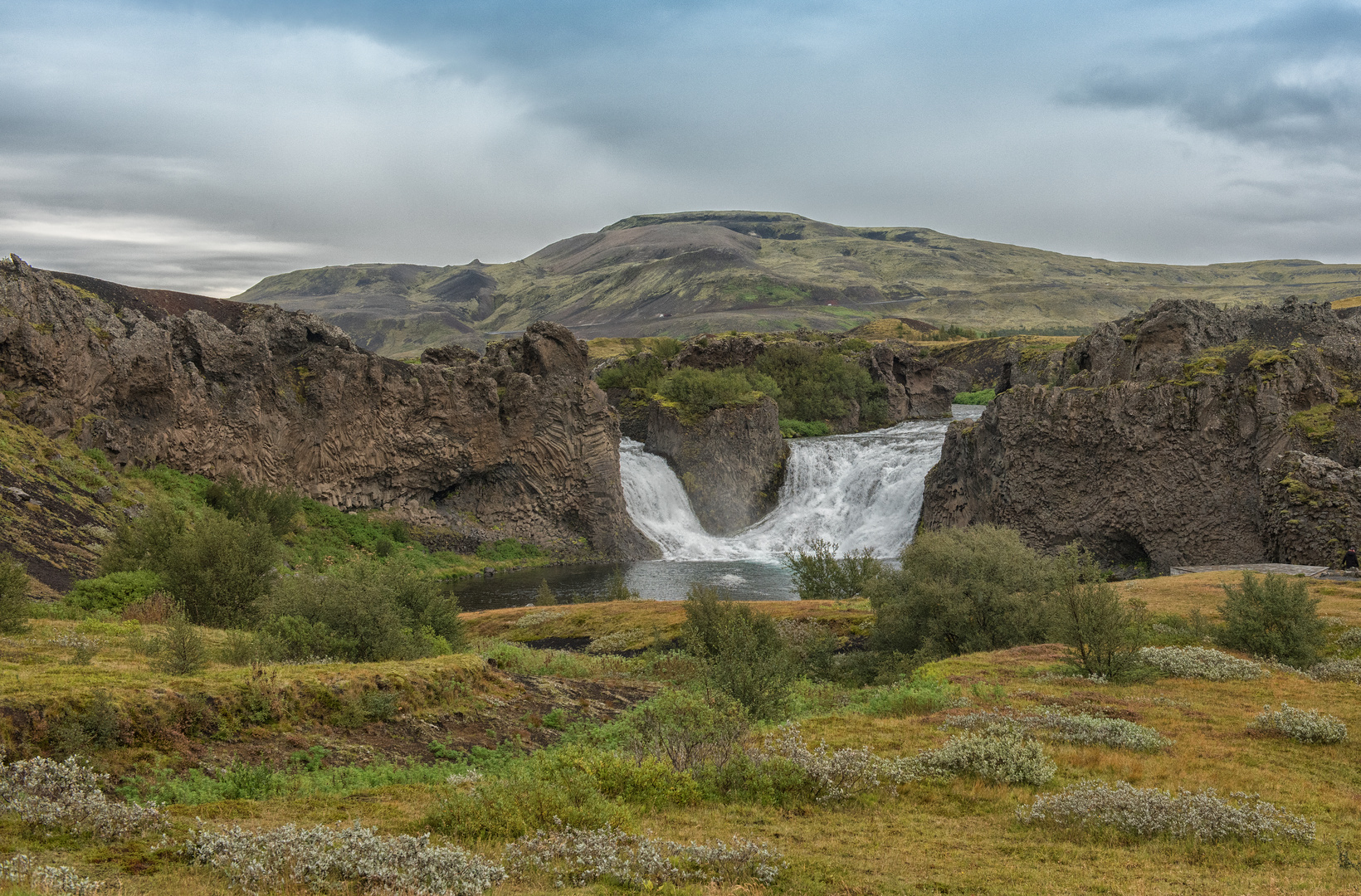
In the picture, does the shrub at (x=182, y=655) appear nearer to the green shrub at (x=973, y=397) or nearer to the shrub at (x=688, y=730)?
the shrub at (x=688, y=730)

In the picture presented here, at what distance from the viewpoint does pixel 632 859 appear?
6.96 meters

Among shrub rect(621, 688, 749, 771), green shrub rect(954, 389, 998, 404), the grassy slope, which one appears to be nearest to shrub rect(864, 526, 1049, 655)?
the grassy slope

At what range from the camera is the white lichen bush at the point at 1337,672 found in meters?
16.0

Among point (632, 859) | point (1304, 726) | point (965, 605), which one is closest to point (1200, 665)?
point (1304, 726)

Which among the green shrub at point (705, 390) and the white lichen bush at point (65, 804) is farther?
the green shrub at point (705, 390)

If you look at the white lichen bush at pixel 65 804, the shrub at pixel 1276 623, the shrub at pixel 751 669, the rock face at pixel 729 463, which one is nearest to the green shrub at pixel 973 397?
the rock face at pixel 729 463

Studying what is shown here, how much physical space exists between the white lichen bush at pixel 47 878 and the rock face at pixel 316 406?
3644cm

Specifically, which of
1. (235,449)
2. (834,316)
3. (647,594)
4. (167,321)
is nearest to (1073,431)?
(647,594)

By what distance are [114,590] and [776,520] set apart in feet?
147

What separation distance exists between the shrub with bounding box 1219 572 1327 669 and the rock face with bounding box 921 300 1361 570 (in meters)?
16.8

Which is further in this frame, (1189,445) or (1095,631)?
(1189,445)

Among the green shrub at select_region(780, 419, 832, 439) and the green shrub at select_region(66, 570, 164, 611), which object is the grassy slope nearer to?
the green shrub at select_region(66, 570, 164, 611)

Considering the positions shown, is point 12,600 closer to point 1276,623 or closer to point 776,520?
point 1276,623

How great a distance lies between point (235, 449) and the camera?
4362 cm
